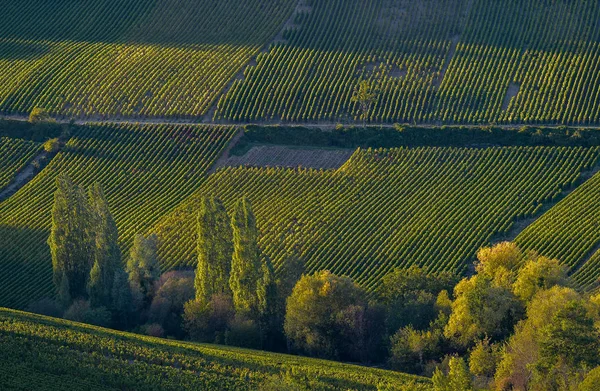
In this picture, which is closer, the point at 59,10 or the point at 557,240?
the point at 557,240

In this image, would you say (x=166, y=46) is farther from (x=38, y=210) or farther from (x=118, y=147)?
(x=38, y=210)

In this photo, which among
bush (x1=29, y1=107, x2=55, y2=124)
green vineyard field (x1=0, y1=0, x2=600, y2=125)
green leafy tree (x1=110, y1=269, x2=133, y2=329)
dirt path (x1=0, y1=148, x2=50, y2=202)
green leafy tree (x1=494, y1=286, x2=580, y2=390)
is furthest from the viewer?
bush (x1=29, y1=107, x2=55, y2=124)

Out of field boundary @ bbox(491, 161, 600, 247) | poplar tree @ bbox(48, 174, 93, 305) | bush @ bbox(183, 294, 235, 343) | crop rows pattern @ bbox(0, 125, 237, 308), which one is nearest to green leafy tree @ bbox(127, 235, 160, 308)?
poplar tree @ bbox(48, 174, 93, 305)

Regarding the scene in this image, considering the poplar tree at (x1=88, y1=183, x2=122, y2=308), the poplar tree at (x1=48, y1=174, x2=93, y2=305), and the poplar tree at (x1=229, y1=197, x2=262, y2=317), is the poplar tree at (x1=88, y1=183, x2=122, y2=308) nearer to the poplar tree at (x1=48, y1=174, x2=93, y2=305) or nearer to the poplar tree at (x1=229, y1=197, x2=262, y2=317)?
the poplar tree at (x1=48, y1=174, x2=93, y2=305)

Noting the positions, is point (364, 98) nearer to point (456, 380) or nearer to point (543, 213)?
point (543, 213)

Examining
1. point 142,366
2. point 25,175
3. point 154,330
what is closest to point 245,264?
point 154,330

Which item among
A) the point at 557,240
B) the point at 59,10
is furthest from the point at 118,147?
the point at 557,240
